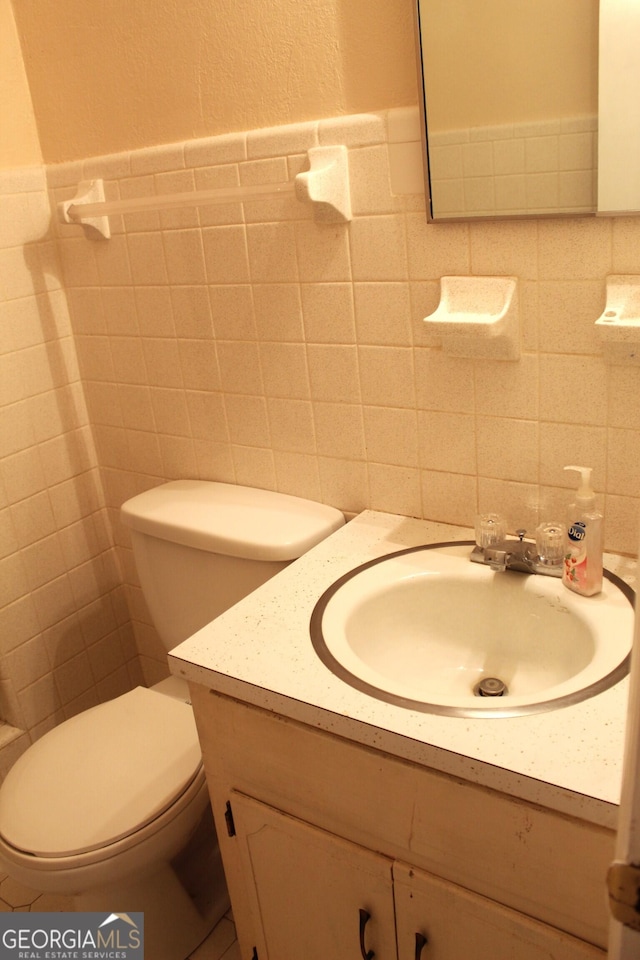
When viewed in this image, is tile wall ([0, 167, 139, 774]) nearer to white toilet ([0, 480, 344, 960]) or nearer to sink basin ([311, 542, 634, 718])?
white toilet ([0, 480, 344, 960])

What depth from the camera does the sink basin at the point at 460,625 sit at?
1.13 meters

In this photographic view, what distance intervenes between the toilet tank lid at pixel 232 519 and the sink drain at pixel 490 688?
0.39m

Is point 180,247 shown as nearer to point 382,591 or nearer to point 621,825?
point 382,591

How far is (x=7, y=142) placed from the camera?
5.45 ft

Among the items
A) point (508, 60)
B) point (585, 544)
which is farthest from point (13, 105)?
point (585, 544)

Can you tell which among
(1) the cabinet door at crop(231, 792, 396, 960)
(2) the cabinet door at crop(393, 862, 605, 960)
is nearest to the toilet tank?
(1) the cabinet door at crop(231, 792, 396, 960)

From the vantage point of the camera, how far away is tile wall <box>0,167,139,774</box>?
174 cm

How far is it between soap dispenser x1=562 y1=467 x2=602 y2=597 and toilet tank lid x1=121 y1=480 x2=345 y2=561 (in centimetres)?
47

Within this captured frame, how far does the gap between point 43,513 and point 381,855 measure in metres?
1.14

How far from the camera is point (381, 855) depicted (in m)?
1.06

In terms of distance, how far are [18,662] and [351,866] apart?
105 centimetres

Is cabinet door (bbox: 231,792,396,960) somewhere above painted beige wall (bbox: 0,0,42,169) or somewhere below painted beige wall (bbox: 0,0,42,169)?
below

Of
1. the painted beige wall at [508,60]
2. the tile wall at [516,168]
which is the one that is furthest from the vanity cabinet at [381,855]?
the painted beige wall at [508,60]

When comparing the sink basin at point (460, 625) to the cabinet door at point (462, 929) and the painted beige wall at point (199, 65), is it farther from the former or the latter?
the painted beige wall at point (199, 65)
